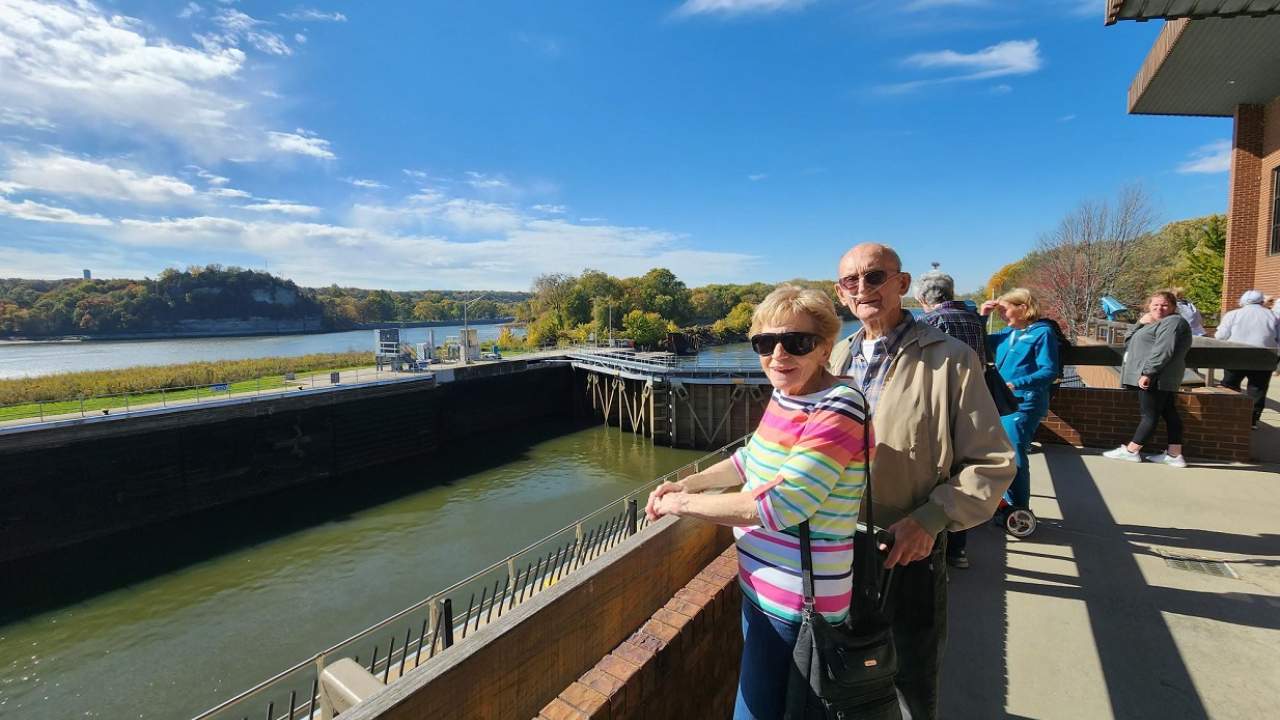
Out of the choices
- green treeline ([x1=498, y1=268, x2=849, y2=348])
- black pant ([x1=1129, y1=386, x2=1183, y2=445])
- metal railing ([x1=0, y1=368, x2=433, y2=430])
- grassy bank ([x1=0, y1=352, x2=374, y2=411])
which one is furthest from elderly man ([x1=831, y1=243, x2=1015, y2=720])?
green treeline ([x1=498, y1=268, x2=849, y2=348])

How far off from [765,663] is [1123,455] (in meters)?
5.92

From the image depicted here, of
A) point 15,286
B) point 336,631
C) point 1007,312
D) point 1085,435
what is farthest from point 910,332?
point 15,286

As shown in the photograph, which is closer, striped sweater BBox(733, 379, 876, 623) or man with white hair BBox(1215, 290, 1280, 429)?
striped sweater BBox(733, 379, 876, 623)

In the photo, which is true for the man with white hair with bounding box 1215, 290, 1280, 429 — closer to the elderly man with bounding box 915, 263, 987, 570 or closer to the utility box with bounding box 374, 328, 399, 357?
the elderly man with bounding box 915, 263, 987, 570

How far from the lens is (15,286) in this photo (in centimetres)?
10469

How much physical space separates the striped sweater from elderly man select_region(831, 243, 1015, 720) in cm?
27

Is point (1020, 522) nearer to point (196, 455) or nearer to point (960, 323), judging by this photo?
point (960, 323)

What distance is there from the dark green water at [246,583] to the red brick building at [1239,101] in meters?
18.2

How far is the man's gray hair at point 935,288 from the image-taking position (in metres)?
3.03

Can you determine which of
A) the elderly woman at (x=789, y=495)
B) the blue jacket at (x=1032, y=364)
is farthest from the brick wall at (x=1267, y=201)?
the elderly woman at (x=789, y=495)

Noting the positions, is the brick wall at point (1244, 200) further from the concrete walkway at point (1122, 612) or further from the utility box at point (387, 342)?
the utility box at point (387, 342)

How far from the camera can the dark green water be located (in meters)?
8.97

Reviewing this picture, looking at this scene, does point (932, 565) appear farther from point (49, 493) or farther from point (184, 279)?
point (184, 279)

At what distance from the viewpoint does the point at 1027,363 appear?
4.03m
